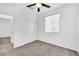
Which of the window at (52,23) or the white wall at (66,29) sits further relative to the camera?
the window at (52,23)

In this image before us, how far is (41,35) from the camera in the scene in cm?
504

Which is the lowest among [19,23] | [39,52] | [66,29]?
[39,52]

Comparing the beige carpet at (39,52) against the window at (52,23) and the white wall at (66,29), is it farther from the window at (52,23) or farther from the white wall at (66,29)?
the window at (52,23)

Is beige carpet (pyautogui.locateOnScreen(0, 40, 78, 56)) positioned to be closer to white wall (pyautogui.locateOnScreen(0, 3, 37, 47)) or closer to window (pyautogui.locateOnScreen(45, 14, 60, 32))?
white wall (pyautogui.locateOnScreen(0, 3, 37, 47))

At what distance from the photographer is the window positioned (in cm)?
375

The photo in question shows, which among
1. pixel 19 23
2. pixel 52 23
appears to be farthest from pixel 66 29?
pixel 19 23

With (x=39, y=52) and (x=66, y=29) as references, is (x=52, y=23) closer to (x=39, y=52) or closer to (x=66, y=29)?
(x=66, y=29)

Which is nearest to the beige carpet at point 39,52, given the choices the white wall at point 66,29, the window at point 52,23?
the white wall at point 66,29

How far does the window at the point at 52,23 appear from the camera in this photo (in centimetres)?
375

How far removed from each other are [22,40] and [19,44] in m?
0.31

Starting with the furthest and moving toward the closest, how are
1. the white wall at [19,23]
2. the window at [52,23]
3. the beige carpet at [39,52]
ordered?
1. the window at [52,23]
2. the white wall at [19,23]
3. the beige carpet at [39,52]

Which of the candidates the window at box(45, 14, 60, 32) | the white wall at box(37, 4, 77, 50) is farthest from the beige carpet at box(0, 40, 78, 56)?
the window at box(45, 14, 60, 32)

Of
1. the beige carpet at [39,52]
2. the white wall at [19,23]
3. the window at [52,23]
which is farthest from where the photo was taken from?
the window at [52,23]

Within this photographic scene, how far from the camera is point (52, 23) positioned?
13.2ft
